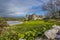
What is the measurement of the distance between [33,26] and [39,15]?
→ 0.88ft

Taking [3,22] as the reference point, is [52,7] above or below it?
above

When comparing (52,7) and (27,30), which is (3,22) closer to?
(27,30)

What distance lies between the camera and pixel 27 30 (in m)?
3.38

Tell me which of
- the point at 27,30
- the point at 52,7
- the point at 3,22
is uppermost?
the point at 52,7

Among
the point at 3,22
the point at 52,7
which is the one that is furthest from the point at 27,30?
Result: the point at 52,7

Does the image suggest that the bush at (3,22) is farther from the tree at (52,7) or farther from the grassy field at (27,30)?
the tree at (52,7)

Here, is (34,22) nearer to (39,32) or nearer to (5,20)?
(39,32)

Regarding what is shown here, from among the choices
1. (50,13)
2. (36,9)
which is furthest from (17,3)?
(50,13)

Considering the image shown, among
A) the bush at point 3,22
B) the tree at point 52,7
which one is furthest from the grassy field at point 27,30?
the tree at point 52,7

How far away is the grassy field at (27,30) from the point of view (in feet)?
10.9

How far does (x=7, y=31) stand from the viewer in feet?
11.0

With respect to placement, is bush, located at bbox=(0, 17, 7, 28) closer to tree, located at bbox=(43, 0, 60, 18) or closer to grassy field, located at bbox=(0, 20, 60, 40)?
grassy field, located at bbox=(0, 20, 60, 40)

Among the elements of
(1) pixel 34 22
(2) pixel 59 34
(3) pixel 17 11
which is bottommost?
(2) pixel 59 34

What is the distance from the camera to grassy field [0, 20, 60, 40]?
3315mm
